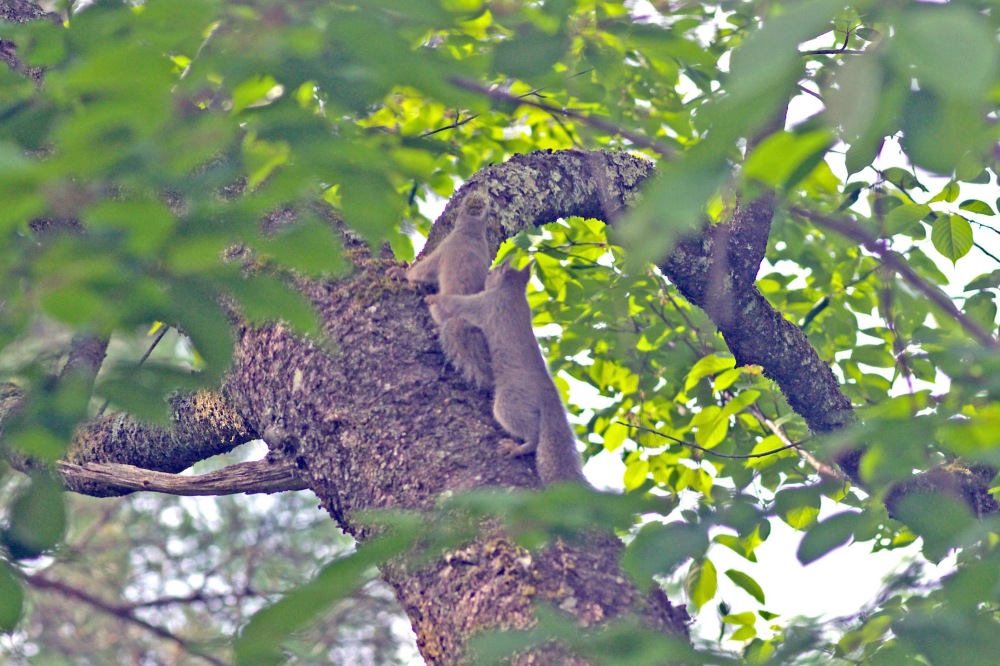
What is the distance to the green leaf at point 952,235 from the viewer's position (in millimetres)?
3178

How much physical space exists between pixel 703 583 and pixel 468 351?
1515 mm

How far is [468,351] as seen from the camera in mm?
3842

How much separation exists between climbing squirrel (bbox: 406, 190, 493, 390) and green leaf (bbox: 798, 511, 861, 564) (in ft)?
6.00

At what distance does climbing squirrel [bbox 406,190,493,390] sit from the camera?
10.8ft

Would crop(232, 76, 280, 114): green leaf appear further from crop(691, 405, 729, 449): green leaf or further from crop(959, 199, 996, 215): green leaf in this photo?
crop(959, 199, 996, 215): green leaf

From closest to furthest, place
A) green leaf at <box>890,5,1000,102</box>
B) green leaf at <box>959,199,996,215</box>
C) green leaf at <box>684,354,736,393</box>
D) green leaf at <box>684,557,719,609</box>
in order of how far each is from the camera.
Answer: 1. green leaf at <box>890,5,1000,102</box>
2. green leaf at <box>684,557,719,609</box>
3. green leaf at <box>959,199,996,215</box>
4. green leaf at <box>684,354,736,393</box>

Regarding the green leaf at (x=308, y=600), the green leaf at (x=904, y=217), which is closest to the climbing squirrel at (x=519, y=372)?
the green leaf at (x=904, y=217)

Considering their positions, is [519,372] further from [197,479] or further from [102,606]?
[102,606]

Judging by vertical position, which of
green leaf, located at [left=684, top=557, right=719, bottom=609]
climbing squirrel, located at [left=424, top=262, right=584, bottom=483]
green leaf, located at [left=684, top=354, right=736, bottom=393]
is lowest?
climbing squirrel, located at [left=424, top=262, right=584, bottom=483]

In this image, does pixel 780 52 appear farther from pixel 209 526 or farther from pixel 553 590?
pixel 209 526

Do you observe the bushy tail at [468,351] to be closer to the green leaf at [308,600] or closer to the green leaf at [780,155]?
the green leaf at [308,600]

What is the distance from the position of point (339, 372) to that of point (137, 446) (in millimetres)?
1360

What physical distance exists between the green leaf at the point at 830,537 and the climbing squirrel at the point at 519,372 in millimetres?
2364

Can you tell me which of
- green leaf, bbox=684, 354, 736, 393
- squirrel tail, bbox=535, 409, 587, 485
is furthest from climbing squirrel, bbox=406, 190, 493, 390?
green leaf, bbox=684, 354, 736, 393
